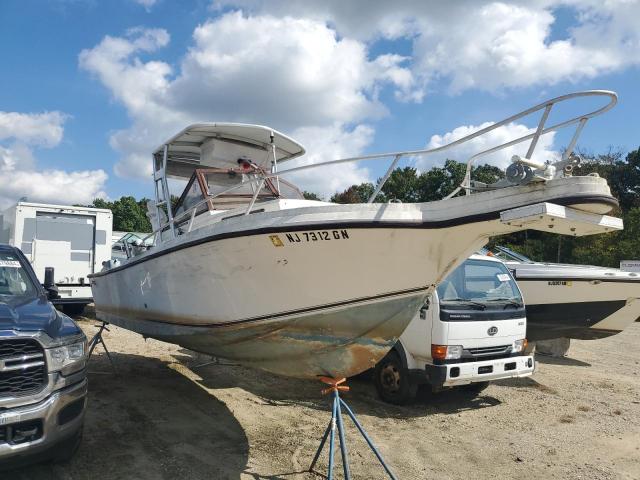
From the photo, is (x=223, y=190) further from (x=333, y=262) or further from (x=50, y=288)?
(x=333, y=262)

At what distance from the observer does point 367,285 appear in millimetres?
4039

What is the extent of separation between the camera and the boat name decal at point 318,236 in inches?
155

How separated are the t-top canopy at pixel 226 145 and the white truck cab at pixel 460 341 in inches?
117

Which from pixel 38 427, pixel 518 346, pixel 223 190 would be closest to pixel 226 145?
pixel 223 190

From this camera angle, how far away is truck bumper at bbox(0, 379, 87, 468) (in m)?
3.21

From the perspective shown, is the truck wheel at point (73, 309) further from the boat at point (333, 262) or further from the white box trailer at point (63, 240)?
the boat at point (333, 262)

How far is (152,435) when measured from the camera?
189 inches

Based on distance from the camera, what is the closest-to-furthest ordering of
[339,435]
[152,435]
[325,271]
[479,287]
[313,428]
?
[339,435] < [325,271] < [152,435] < [313,428] < [479,287]

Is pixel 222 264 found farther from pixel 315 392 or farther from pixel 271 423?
pixel 315 392

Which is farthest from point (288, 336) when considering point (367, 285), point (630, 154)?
point (630, 154)

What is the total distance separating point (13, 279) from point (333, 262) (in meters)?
3.06

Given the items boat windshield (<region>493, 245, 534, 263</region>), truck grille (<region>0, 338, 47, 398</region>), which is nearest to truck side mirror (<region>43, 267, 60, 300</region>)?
truck grille (<region>0, 338, 47, 398</region>)

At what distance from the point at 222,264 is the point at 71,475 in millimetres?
2061

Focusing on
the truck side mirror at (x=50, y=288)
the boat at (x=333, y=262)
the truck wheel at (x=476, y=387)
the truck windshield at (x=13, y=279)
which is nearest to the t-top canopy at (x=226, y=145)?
the boat at (x=333, y=262)
